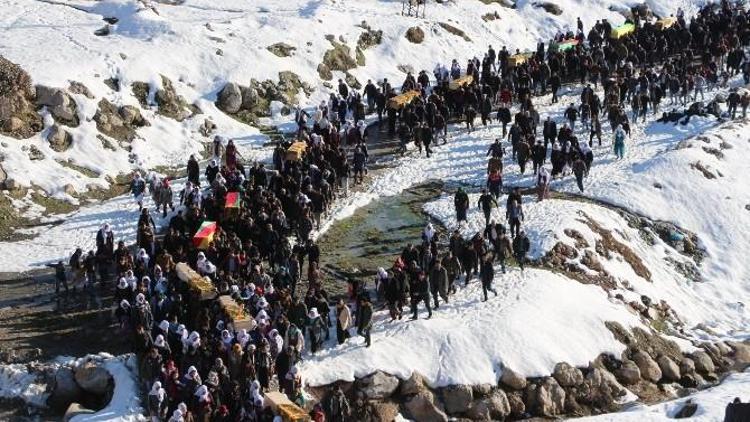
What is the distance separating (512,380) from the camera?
2619cm

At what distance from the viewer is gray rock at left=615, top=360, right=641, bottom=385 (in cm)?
2772

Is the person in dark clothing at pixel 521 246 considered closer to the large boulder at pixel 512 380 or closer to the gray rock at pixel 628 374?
the gray rock at pixel 628 374

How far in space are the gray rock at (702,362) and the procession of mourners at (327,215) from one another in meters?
5.55

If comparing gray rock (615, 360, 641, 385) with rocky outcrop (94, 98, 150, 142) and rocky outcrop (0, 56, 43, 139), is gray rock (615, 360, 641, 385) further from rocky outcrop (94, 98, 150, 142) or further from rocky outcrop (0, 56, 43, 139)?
rocky outcrop (0, 56, 43, 139)

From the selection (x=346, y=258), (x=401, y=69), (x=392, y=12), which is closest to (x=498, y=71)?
(x=401, y=69)

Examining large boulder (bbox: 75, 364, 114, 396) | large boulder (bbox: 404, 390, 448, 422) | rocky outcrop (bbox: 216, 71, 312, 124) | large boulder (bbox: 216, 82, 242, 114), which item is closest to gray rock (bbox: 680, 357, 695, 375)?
large boulder (bbox: 404, 390, 448, 422)

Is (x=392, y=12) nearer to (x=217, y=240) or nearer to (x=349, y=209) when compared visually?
(x=349, y=209)

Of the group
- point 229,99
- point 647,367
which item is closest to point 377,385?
point 647,367

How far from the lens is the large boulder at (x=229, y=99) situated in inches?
1699

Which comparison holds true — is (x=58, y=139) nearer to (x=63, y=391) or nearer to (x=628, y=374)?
(x=63, y=391)

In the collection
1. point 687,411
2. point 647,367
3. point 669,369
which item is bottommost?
point 669,369

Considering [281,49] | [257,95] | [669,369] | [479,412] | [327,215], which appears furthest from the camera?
[281,49]

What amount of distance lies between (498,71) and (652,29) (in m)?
8.49

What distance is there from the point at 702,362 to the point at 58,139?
75.2 feet
